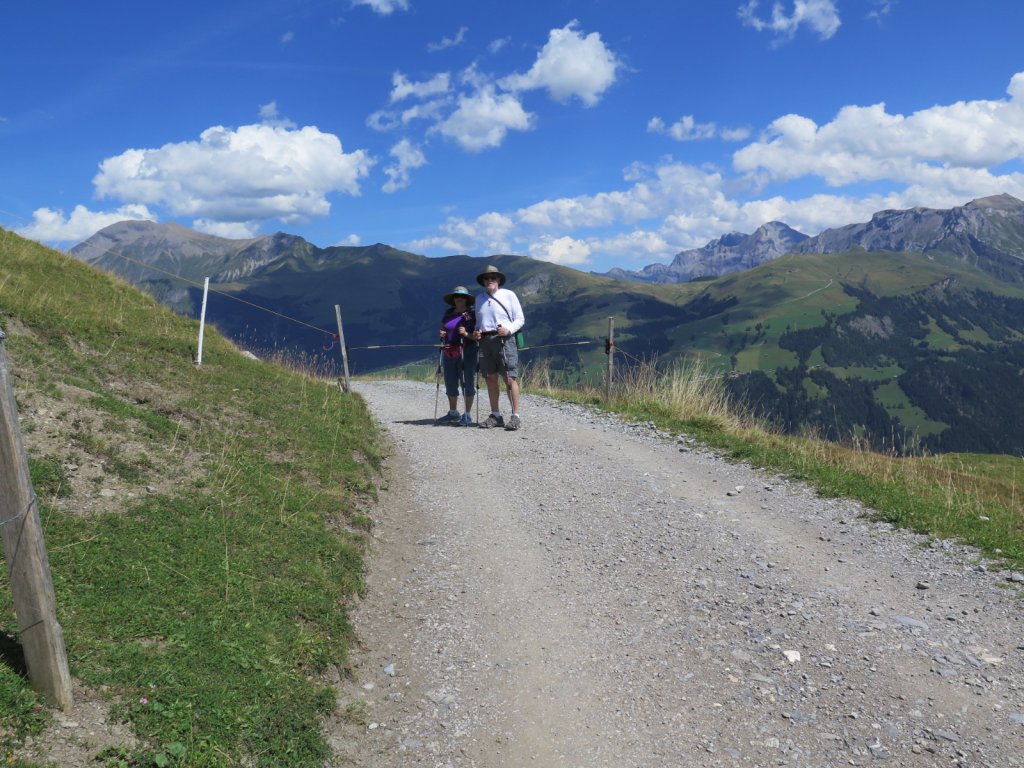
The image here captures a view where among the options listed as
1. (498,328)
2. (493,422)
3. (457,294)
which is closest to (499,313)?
(498,328)

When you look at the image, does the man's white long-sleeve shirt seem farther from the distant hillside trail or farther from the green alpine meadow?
the distant hillside trail

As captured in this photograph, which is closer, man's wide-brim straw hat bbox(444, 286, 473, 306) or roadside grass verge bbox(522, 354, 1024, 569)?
roadside grass verge bbox(522, 354, 1024, 569)

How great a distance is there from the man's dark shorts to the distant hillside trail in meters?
4.76

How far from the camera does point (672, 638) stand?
6324mm

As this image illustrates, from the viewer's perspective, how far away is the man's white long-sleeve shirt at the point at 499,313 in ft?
48.8

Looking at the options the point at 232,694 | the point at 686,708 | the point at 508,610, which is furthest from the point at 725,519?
the point at 232,694

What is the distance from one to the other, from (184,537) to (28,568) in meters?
2.75

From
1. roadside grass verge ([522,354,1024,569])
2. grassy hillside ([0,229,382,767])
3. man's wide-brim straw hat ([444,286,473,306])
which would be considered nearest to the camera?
grassy hillside ([0,229,382,767])

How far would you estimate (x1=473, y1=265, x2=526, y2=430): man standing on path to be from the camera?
14.9 m

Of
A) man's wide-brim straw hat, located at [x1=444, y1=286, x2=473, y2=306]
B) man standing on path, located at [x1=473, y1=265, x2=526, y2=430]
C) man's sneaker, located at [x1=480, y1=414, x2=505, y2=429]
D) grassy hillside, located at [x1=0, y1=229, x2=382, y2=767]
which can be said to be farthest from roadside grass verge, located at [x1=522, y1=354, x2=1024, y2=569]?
grassy hillside, located at [x1=0, y1=229, x2=382, y2=767]

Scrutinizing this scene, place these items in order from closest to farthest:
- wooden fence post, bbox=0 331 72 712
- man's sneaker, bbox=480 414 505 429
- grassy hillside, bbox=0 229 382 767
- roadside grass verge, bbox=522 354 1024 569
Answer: wooden fence post, bbox=0 331 72 712, grassy hillside, bbox=0 229 382 767, roadside grass verge, bbox=522 354 1024 569, man's sneaker, bbox=480 414 505 429

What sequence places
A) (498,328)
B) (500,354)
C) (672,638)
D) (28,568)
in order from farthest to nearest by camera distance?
(500,354), (498,328), (672,638), (28,568)

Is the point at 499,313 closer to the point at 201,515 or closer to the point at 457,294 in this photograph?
the point at 457,294

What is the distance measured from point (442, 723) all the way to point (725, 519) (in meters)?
5.77
